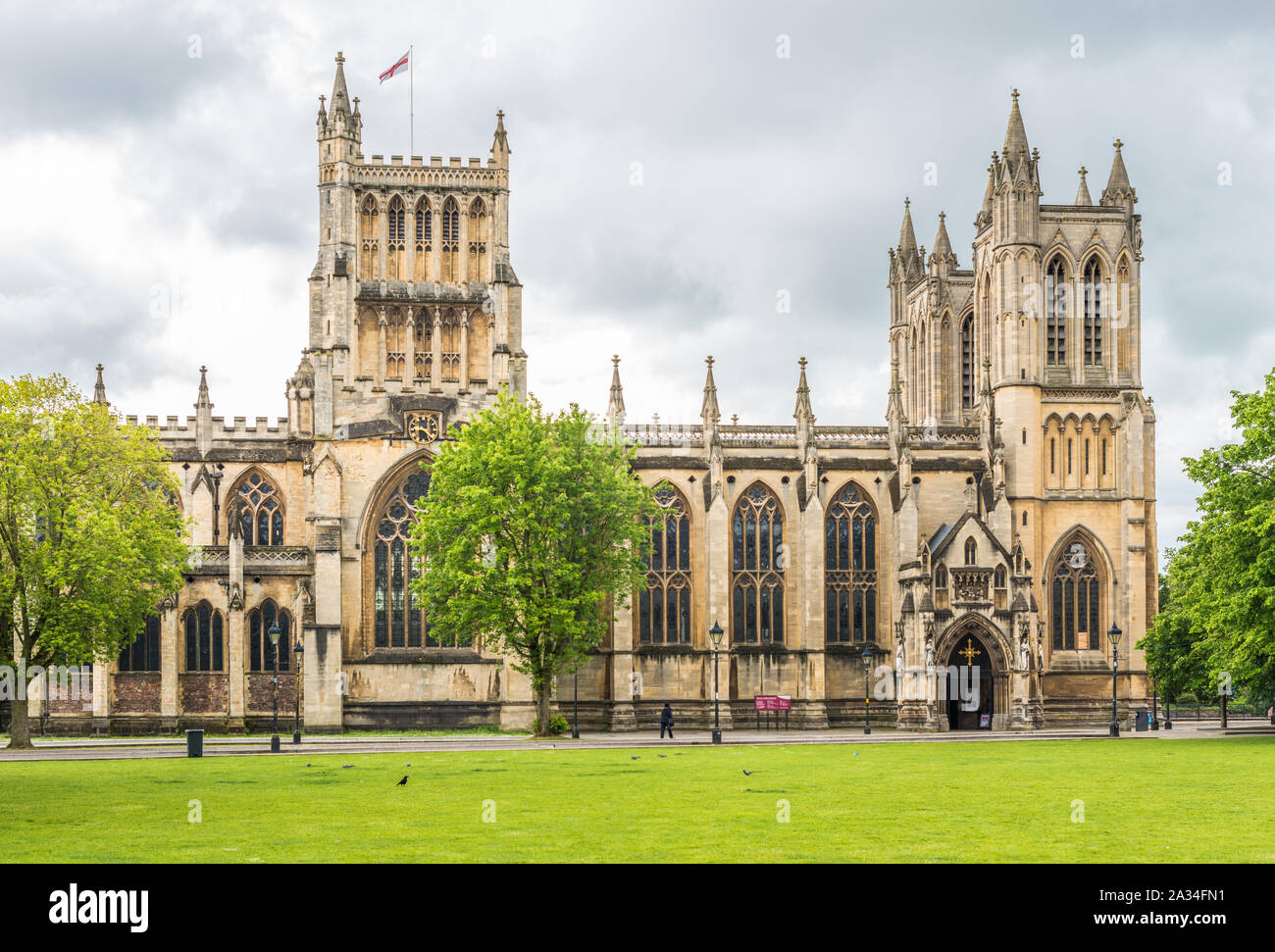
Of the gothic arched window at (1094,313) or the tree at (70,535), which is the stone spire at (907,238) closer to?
the gothic arched window at (1094,313)

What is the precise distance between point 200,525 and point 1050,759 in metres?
41.1

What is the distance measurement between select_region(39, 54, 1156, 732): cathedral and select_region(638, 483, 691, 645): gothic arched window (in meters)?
0.14

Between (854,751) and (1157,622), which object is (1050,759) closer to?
(854,751)

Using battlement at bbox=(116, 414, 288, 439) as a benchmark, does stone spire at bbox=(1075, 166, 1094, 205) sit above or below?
above

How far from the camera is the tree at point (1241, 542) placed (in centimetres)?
4772

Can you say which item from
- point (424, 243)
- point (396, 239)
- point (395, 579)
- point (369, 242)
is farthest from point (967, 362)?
point (395, 579)

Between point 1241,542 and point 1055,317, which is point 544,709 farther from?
point 1055,317

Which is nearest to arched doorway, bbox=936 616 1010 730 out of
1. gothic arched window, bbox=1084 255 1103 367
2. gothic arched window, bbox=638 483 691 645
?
gothic arched window, bbox=638 483 691 645

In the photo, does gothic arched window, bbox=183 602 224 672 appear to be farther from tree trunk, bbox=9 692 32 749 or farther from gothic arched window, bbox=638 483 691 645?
gothic arched window, bbox=638 483 691 645

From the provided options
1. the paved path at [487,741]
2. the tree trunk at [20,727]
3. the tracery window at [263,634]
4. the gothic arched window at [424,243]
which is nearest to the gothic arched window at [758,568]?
the paved path at [487,741]

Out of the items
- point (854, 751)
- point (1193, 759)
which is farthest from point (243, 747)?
point (1193, 759)

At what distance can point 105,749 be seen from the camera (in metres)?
47.5

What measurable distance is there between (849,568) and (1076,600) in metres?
10.6

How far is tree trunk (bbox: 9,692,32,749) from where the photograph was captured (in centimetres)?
4759
